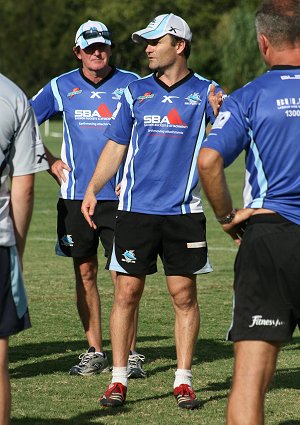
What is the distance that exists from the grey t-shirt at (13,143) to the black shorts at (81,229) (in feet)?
10.1

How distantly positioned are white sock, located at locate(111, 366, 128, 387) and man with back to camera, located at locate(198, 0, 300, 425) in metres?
2.26

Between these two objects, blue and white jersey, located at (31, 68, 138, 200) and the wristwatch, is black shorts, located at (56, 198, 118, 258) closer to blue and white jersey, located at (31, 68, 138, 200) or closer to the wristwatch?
blue and white jersey, located at (31, 68, 138, 200)

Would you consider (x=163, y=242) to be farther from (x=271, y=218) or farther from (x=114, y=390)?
(x=271, y=218)

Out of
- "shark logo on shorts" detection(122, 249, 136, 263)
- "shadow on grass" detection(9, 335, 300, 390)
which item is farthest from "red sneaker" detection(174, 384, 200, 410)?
"shark logo on shorts" detection(122, 249, 136, 263)

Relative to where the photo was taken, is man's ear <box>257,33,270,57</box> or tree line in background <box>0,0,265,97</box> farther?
tree line in background <box>0,0,265,97</box>

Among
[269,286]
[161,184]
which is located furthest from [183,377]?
[269,286]

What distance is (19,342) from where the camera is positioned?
9250 millimetres

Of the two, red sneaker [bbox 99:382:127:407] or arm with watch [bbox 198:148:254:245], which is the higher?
arm with watch [bbox 198:148:254:245]

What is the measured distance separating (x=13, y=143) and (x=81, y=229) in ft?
10.6

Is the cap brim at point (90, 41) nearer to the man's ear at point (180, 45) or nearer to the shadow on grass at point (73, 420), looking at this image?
the man's ear at point (180, 45)

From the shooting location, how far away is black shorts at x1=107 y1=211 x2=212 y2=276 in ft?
24.2

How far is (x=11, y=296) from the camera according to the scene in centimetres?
525

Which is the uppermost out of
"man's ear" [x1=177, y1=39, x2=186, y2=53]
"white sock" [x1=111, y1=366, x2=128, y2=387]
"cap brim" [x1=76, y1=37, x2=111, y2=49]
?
"man's ear" [x1=177, y1=39, x2=186, y2=53]

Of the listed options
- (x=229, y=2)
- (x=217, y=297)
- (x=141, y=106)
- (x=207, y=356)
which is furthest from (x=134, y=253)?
(x=229, y=2)
